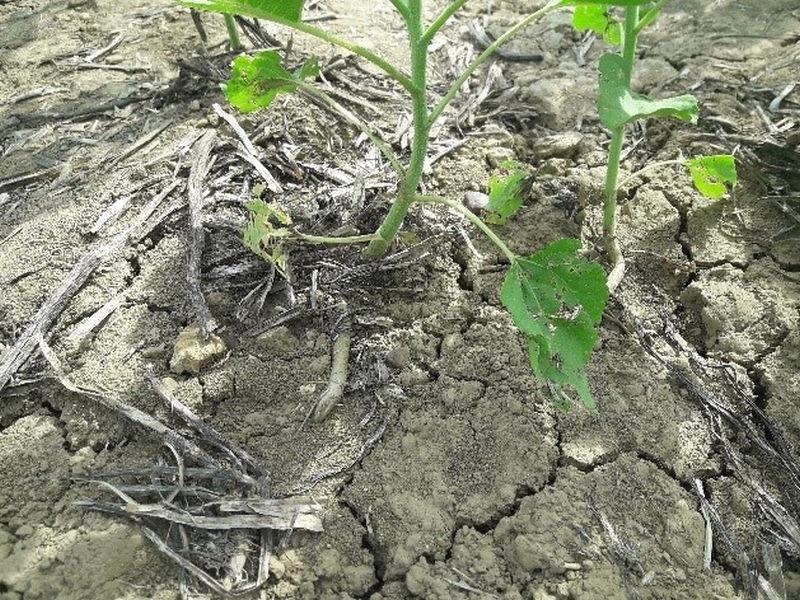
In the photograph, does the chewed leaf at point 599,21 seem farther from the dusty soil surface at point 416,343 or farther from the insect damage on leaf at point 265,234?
the insect damage on leaf at point 265,234

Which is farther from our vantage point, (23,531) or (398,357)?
(398,357)

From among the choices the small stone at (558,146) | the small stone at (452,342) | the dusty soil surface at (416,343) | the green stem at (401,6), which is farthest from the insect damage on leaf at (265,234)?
the small stone at (558,146)

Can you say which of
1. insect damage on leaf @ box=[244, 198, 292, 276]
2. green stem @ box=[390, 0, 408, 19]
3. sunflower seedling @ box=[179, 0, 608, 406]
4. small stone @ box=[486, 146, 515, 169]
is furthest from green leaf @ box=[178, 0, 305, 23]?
small stone @ box=[486, 146, 515, 169]

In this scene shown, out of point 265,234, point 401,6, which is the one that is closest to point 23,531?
point 265,234

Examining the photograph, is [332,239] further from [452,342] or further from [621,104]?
[621,104]

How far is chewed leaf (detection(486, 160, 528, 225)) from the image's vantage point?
2.24 metres

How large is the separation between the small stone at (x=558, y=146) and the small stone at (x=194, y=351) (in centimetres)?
131

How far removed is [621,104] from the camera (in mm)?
1808

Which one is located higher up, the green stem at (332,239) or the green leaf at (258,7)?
the green leaf at (258,7)

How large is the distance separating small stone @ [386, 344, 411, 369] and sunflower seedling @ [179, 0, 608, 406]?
1.07 ft

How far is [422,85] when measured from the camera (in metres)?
1.87

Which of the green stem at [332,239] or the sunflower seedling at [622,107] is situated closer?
the sunflower seedling at [622,107]

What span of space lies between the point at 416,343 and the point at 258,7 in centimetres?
95

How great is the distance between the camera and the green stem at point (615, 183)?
2.00 metres
